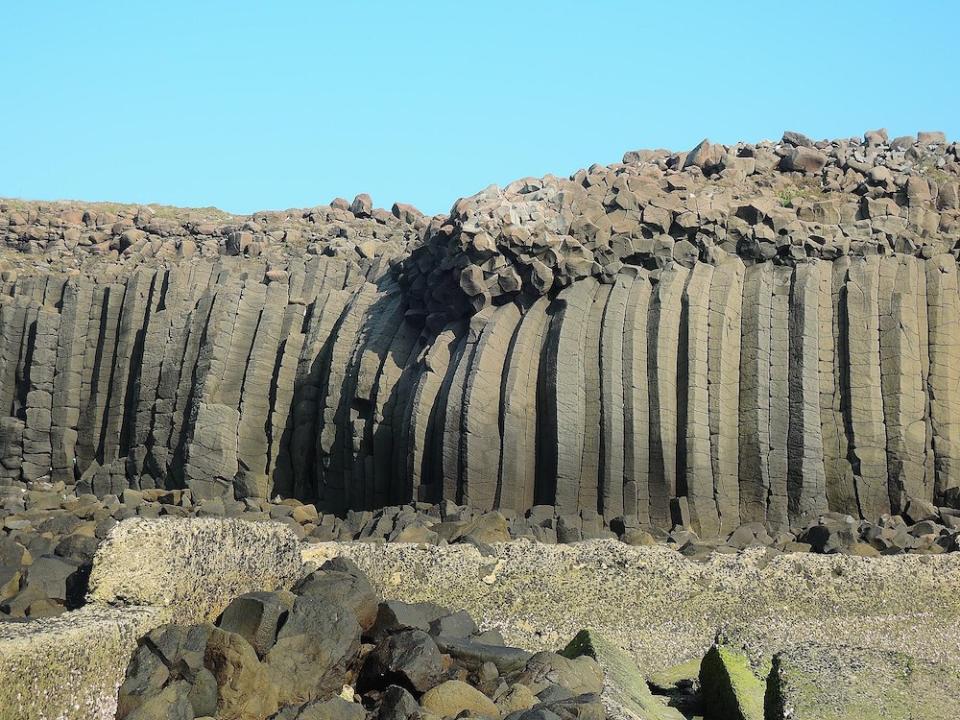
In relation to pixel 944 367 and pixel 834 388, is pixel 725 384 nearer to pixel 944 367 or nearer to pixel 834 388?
pixel 834 388

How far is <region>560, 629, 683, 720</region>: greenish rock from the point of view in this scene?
793 centimetres

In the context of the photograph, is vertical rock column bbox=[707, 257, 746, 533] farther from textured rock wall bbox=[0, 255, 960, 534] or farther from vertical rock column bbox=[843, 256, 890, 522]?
vertical rock column bbox=[843, 256, 890, 522]

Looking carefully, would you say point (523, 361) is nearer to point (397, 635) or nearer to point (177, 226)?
point (397, 635)

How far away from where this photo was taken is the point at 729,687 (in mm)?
8844

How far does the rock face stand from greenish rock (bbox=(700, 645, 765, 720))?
457 cm

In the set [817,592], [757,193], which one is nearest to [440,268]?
[757,193]

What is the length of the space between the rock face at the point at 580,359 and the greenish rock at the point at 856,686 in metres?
4.98

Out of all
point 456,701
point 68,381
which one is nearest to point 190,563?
point 456,701

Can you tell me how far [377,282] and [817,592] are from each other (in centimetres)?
961

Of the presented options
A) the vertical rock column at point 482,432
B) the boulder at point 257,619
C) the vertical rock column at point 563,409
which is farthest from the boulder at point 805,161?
the boulder at point 257,619

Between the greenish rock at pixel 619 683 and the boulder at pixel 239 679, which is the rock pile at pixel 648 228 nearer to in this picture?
the greenish rock at pixel 619 683

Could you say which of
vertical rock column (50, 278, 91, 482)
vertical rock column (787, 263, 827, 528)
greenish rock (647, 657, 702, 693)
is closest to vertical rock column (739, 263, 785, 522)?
vertical rock column (787, 263, 827, 528)

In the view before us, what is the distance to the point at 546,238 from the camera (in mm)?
15555

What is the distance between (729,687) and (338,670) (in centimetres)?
267
